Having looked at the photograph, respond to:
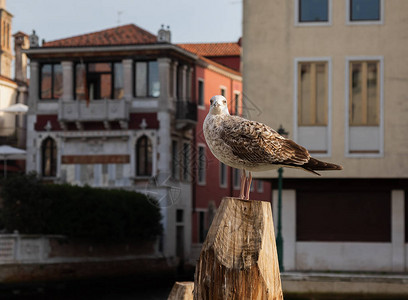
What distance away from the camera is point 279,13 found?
2553 cm

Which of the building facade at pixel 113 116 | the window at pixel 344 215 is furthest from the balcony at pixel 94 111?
the window at pixel 344 215

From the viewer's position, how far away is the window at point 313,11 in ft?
84.1

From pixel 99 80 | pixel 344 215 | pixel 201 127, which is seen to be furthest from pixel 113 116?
pixel 344 215

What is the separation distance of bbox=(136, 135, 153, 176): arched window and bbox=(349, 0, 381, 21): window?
1833 centimetres

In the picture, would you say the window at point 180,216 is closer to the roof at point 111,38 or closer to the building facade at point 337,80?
the roof at point 111,38

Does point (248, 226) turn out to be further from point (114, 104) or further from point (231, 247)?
point (114, 104)

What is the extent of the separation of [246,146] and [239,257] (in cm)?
96

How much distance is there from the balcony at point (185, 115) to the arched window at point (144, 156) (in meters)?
1.58

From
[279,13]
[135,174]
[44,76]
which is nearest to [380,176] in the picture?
[279,13]

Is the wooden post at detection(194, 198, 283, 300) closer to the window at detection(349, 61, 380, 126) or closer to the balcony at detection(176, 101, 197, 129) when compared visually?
the window at detection(349, 61, 380, 126)

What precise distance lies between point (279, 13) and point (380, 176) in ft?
16.6

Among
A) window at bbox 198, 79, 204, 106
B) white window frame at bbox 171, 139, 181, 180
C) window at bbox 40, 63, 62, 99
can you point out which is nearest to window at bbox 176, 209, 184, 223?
white window frame at bbox 171, 139, 181, 180

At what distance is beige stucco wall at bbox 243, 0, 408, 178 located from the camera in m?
24.8

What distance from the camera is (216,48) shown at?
51.5 meters
